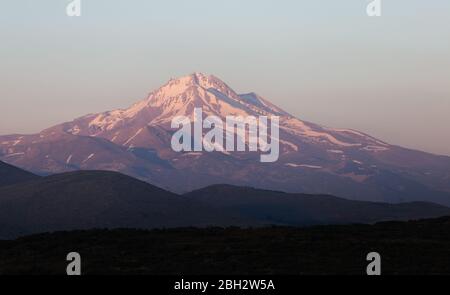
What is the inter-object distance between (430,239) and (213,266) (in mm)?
16192

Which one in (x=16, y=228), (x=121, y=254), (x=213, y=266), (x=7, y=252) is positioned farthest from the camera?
(x=16, y=228)

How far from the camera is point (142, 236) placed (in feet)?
225

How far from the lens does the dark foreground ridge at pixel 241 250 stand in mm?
53156

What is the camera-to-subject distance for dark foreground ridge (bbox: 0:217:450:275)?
5316cm

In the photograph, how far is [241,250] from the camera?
5962 cm
